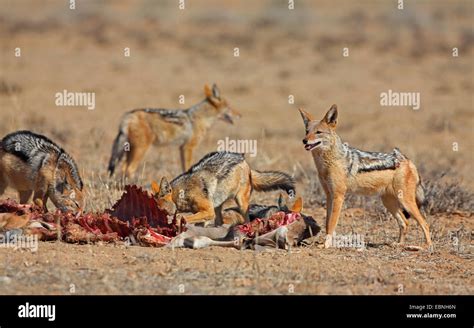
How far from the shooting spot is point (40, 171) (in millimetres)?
9234

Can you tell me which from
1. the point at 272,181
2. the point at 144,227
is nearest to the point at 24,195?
the point at 144,227

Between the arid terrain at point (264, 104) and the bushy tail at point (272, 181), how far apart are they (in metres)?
0.62

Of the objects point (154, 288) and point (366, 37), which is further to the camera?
point (366, 37)

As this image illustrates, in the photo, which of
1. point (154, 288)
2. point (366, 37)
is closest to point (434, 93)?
point (366, 37)

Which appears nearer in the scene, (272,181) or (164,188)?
(164,188)

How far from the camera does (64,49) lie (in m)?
26.6

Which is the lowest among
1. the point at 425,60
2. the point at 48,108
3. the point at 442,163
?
the point at 442,163

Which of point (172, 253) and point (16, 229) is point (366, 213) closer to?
point (172, 253)

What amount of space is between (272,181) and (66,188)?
6.88ft


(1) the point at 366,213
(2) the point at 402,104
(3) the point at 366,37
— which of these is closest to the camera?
(1) the point at 366,213

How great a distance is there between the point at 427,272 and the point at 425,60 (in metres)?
19.1

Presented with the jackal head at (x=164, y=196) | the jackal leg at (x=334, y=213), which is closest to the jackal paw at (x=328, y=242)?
the jackal leg at (x=334, y=213)

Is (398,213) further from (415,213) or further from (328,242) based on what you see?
(328,242)

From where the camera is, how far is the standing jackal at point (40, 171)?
9180 mm
